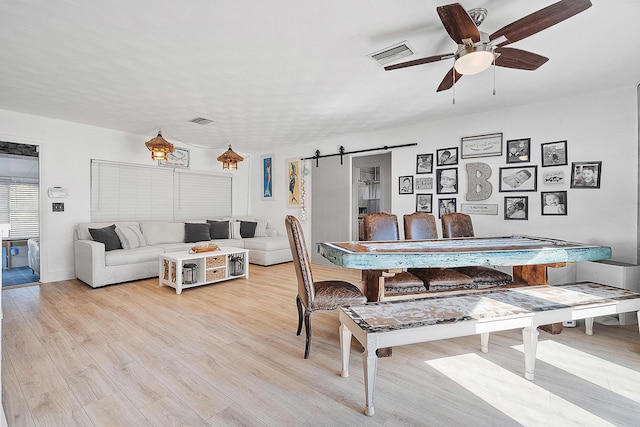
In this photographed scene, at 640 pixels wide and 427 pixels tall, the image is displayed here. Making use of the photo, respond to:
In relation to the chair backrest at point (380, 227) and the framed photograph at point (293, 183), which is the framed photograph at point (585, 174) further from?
the framed photograph at point (293, 183)

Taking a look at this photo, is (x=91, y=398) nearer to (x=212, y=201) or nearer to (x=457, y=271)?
(x=457, y=271)

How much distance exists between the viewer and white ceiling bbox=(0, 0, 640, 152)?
6.50ft

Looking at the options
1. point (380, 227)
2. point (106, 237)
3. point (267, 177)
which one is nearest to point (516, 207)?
point (380, 227)

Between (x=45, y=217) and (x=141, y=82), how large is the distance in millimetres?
2917

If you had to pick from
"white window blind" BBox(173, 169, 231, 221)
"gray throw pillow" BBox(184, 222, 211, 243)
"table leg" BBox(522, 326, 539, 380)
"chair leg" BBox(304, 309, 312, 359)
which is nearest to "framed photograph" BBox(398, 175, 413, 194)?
"table leg" BBox(522, 326, 539, 380)

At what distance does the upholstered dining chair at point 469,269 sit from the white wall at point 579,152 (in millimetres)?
893

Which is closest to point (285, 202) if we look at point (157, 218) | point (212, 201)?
point (212, 201)

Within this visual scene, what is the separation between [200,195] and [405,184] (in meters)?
4.30

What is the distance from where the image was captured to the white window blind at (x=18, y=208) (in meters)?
6.15

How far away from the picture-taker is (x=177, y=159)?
19.3ft

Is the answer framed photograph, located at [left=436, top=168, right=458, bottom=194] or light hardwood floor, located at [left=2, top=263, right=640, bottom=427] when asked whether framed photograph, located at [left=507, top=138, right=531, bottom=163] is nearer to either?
framed photograph, located at [left=436, top=168, right=458, bottom=194]

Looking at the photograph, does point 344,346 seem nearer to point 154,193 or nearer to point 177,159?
point 154,193

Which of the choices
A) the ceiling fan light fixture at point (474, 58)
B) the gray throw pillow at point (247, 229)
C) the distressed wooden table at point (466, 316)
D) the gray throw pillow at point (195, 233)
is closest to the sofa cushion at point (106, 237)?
the gray throw pillow at point (195, 233)

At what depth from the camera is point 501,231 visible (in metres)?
4.04
